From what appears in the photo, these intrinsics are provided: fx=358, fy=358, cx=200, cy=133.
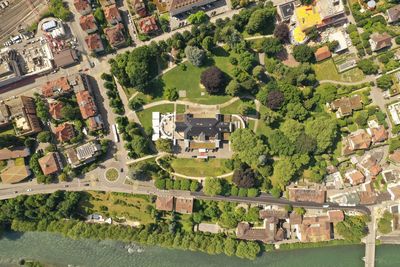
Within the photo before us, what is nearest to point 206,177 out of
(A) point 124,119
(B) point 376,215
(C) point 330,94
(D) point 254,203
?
(D) point 254,203

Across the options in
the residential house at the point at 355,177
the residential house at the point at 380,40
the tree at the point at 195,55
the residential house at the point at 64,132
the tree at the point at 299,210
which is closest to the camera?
the tree at the point at 195,55

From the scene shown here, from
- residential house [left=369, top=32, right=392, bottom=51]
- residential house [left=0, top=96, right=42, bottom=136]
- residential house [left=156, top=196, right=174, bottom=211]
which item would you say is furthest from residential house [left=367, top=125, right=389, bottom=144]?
residential house [left=0, top=96, right=42, bottom=136]

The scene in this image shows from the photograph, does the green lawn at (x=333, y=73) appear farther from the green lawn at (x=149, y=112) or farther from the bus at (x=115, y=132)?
the bus at (x=115, y=132)

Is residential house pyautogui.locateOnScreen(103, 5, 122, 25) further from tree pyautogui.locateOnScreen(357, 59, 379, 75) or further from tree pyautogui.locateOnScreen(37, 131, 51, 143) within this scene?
tree pyautogui.locateOnScreen(357, 59, 379, 75)

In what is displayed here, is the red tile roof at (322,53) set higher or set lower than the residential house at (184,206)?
higher

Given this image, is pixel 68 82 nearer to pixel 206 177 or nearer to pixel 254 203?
pixel 206 177

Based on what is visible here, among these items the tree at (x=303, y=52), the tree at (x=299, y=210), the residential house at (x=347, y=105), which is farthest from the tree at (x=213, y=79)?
the tree at (x=299, y=210)
